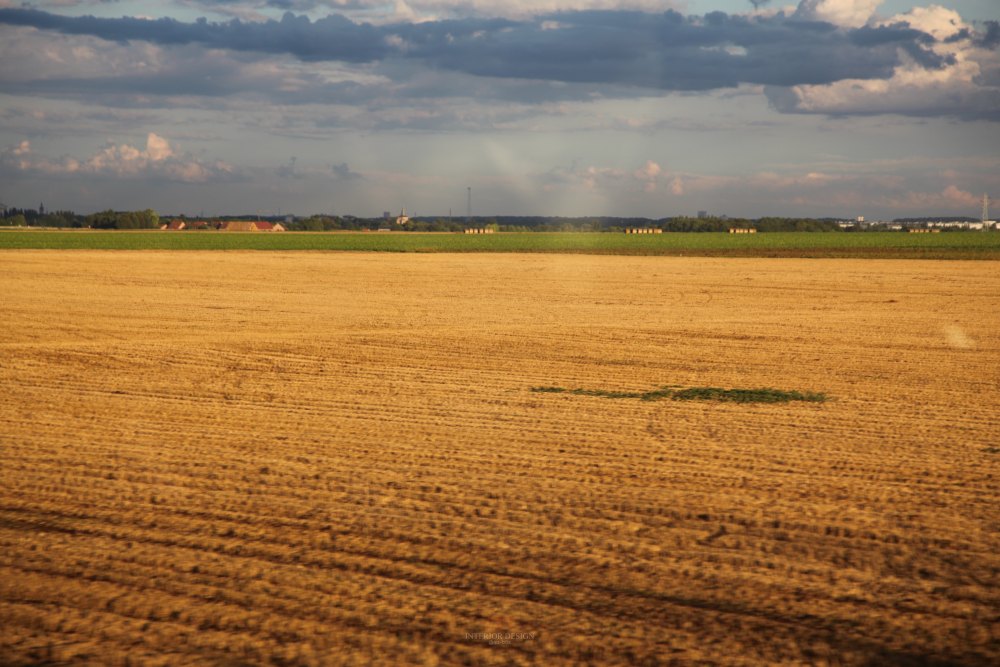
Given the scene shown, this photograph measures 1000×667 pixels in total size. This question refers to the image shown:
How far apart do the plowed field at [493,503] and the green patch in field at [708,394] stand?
29cm

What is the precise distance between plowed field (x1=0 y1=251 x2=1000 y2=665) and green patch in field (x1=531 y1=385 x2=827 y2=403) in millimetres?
294

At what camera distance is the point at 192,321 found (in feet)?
67.4

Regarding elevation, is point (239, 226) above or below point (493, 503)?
above

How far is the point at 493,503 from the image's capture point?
278 inches

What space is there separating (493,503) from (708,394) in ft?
17.3

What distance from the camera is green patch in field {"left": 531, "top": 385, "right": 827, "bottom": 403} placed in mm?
11430

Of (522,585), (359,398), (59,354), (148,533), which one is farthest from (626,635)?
(59,354)

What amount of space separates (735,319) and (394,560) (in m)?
16.1

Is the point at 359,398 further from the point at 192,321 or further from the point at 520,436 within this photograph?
the point at 192,321

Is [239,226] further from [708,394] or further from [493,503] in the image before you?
[493,503]

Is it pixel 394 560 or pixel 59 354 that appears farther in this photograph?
pixel 59 354

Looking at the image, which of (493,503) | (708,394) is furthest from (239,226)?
(493,503)

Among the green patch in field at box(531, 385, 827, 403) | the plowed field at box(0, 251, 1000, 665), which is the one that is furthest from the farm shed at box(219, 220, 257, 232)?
the green patch in field at box(531, 385, 827, 403)

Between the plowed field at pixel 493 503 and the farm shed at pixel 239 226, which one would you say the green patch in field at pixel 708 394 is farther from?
the farm shed at pixel 239 226
